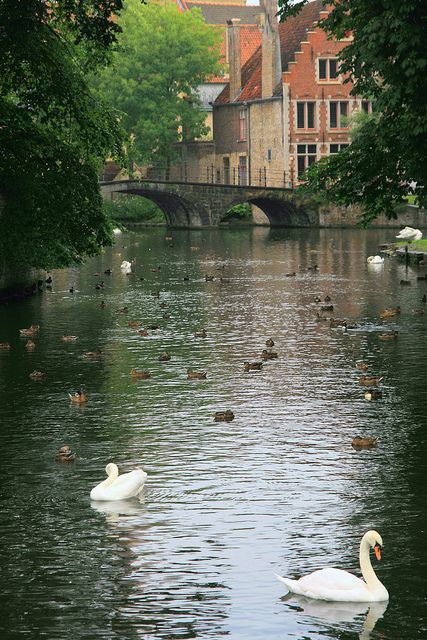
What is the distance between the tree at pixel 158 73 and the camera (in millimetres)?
92938

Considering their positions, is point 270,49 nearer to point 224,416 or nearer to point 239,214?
point 239,214

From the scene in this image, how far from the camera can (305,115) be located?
297 ft

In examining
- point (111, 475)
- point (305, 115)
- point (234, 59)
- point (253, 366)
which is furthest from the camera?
point (234, 59)

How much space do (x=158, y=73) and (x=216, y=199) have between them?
44.6 ft

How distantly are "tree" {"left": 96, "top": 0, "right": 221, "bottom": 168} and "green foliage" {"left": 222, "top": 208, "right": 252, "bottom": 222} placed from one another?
689 centimetres

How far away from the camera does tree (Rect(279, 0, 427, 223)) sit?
79.6ft

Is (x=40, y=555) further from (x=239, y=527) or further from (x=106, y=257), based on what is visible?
(x=106, y=257)

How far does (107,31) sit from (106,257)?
2980cm

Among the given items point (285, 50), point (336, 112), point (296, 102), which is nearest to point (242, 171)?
point (296, 102)

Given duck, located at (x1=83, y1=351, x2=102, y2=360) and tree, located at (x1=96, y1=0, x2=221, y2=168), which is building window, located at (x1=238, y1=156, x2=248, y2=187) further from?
duck, located at (x1=83, y1=351, x2=102, y2=360)

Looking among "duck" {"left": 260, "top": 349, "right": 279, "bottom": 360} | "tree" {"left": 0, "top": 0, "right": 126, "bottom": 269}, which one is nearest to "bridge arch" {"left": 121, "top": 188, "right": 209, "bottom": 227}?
"tree" {"left": 0, "top": 0, "right": 126, "bottom": 269}

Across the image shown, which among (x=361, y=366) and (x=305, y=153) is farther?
(x=305, y=153)

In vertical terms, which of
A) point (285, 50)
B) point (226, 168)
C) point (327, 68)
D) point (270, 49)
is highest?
point (285, 50)

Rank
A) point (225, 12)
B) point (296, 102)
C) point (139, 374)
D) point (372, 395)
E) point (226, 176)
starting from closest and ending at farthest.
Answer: point (372, 395) → point (139, 374) → point (296, 102) → point (226, 176) → point (225, 12)
